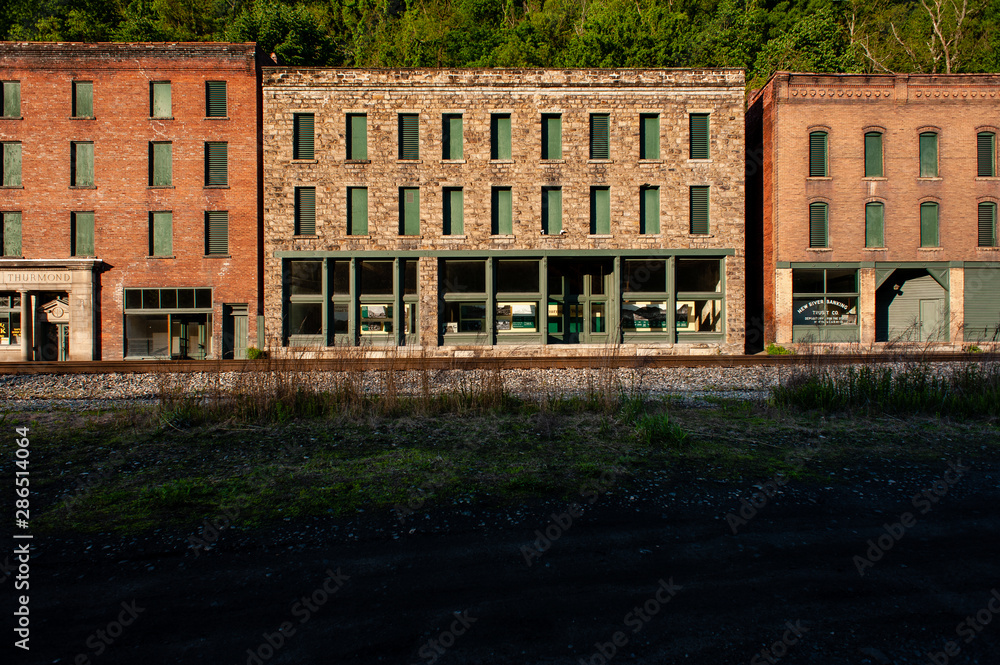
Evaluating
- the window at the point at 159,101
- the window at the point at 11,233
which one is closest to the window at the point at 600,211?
the window at the point at 159,101

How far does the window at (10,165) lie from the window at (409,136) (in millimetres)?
18428

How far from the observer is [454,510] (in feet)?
13.5

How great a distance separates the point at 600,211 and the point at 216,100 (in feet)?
64.2

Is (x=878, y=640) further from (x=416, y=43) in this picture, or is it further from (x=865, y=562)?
(x=416, y=43)

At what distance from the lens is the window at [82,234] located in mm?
23125

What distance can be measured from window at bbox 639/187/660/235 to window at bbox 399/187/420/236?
11055mm

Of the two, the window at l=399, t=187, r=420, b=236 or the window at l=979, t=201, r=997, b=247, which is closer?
the window at l=399, t=187, r=420, b=236

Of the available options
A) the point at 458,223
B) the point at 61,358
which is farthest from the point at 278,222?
the point at 61,358

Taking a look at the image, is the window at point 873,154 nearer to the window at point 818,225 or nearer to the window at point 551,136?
the window at point 818,225

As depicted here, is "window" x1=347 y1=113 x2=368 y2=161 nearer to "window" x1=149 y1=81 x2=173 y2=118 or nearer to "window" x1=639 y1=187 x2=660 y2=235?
"window" x1=149 y1=81 x2=173 y2=118

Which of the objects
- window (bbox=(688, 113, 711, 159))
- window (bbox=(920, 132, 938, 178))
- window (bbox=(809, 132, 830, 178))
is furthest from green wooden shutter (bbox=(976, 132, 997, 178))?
window (bbox=(688, 113, 711, 159))

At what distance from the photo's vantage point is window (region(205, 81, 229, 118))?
917 inches

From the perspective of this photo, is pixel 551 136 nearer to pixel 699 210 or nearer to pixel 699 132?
pixel 699 132

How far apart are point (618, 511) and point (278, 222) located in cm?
2339
